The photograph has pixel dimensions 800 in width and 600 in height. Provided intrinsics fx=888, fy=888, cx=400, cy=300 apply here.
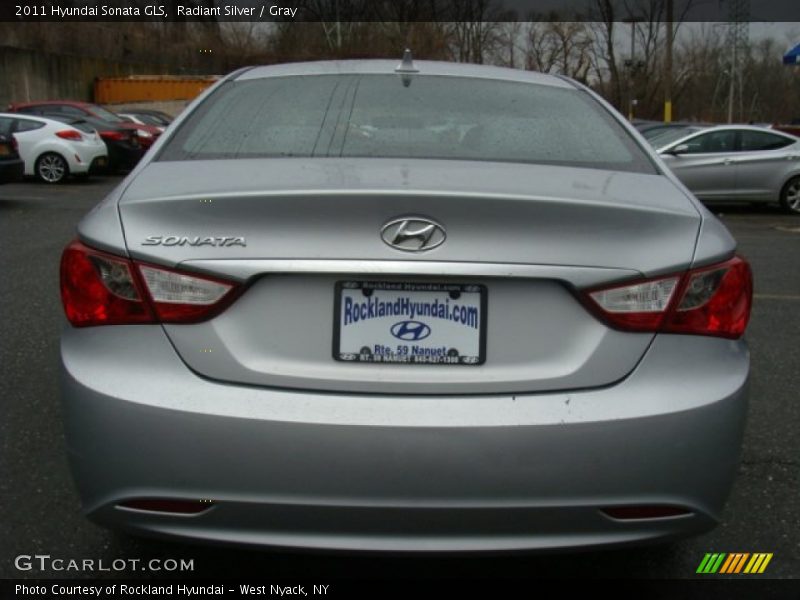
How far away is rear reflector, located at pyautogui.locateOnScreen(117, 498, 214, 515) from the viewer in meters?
2.07

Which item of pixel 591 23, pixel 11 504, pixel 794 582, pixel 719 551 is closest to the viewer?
pixel 794 582

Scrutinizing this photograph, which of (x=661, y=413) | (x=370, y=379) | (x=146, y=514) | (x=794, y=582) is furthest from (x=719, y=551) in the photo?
(x=146, y=514)

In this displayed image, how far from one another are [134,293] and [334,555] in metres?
0.78

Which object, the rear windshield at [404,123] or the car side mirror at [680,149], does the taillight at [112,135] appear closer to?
the car side mirror at [680,149]

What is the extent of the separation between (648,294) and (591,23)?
41.9 meters

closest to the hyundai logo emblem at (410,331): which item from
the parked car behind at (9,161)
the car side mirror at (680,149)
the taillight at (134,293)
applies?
the taillight at (134,293)

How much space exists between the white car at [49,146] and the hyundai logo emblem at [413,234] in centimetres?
1547

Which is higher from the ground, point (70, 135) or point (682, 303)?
point (682, 303)

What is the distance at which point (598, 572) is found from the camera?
271cm

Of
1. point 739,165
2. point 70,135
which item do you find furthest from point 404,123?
point 70,135

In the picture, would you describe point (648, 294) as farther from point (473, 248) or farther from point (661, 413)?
point (473, 248)

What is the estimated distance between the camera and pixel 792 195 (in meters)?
13.8

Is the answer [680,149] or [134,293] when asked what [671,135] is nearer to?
[680,149]

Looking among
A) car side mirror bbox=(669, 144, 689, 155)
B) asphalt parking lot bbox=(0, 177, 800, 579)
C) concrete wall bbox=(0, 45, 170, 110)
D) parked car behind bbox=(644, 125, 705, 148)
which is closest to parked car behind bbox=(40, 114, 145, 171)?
parked car behind bbox=(644, 125, 705, 148)
